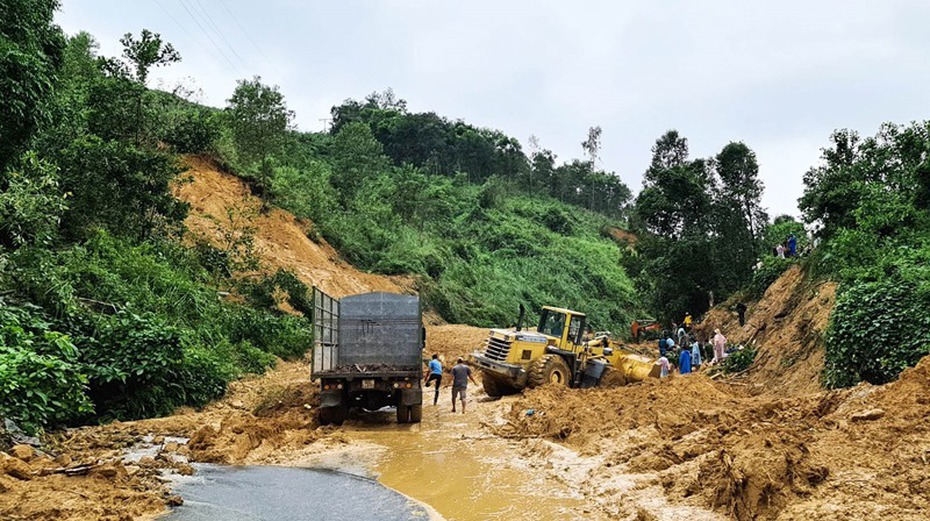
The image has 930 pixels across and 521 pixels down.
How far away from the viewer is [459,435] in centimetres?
1333

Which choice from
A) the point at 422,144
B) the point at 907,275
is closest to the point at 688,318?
the point at 907,275

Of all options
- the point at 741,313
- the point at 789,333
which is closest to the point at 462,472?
the point at 789,333

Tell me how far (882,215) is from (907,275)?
473 centimetres

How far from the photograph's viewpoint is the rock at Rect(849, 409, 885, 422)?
8.17m

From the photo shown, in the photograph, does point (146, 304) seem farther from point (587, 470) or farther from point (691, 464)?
point (691, 464)

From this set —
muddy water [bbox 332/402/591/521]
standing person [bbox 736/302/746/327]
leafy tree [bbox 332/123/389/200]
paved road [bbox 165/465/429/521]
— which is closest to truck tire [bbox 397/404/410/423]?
muddy water [bbox 332/402/591/521]

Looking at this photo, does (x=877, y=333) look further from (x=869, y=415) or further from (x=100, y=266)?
(x=100, y=266)

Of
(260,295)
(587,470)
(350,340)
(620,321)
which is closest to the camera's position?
(587,470)

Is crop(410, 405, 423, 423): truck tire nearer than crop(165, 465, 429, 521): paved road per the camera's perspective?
No

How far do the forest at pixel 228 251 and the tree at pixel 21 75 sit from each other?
40mm

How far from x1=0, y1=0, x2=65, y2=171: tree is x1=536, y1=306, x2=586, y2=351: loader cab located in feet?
43.0

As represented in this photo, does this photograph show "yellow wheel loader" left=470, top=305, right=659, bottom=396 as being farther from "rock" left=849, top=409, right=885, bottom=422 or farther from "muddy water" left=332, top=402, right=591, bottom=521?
"rock" left=849, top=409, right=885, bottom=422

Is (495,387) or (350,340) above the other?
(350,340)

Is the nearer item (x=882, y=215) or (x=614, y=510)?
(x=614, y=510)
